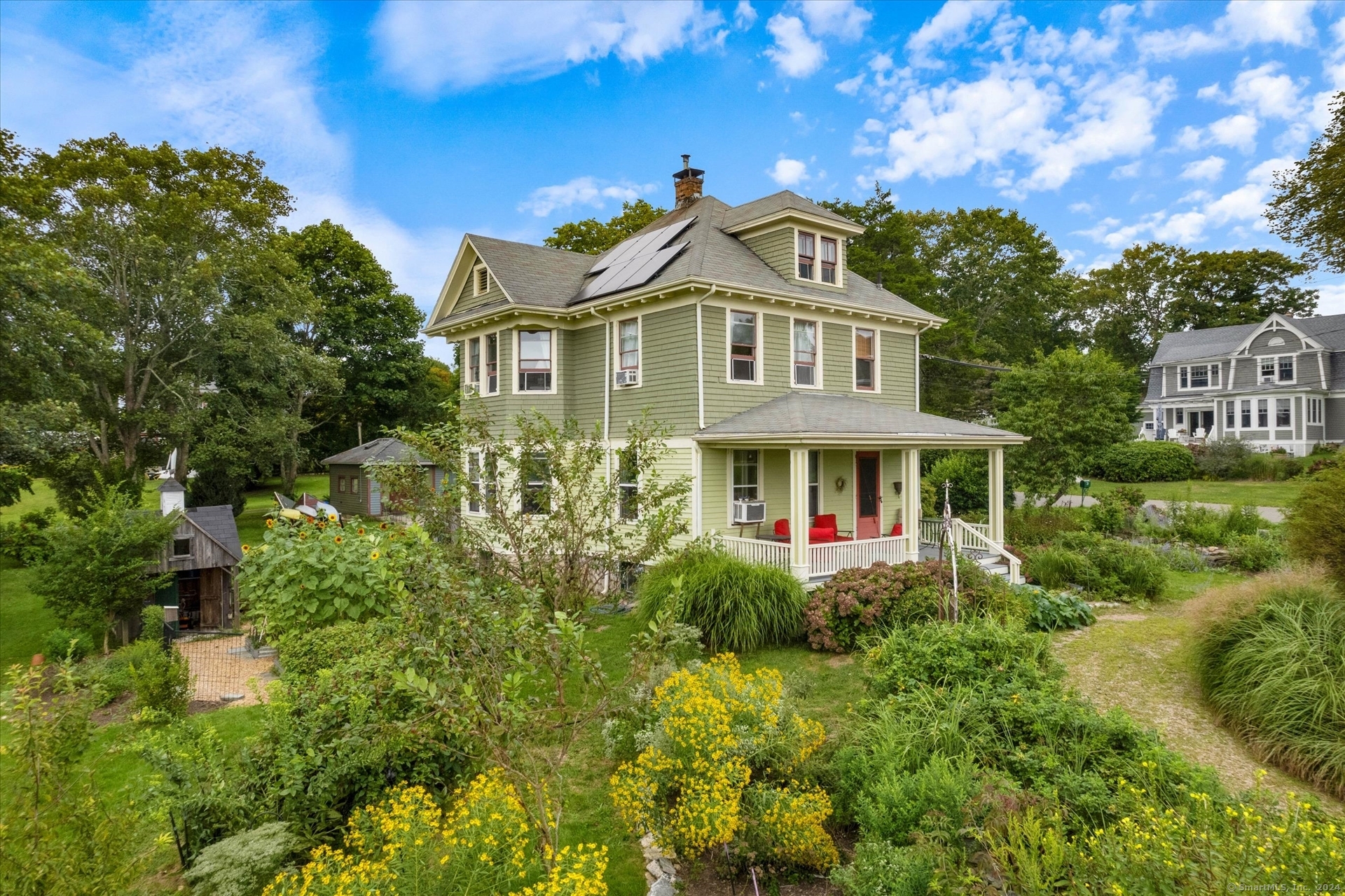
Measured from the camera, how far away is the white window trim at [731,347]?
45.9ft

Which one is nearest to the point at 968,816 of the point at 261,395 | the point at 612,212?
the point at 261,395

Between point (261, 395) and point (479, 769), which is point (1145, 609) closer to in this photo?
point (479, 769)

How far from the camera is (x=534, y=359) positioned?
1619 cm

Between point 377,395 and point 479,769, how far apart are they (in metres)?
28.2

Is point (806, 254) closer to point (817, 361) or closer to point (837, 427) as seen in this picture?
point (817, 361)

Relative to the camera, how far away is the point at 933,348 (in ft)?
105

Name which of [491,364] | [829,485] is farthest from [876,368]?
[491,364]

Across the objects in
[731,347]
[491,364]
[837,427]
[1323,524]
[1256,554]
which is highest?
[491,364]

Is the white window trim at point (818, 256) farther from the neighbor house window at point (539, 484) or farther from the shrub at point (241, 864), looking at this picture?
the shrub at point (241, 864)

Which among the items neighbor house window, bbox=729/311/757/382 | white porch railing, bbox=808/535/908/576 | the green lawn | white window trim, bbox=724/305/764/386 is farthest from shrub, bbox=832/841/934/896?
the green lawn

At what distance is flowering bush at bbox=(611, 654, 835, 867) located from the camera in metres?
4.36

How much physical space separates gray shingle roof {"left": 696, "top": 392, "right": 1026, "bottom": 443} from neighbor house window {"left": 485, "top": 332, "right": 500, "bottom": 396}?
246 inches

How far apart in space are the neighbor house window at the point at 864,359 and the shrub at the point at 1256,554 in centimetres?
880

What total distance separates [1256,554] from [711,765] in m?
15.8
